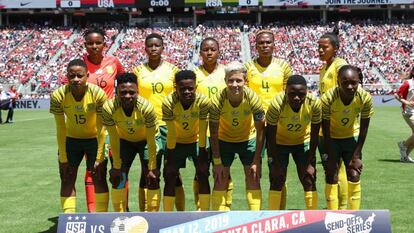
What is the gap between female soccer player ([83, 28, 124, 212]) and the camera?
710 cm

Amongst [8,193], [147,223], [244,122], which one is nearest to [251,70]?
[244,122]

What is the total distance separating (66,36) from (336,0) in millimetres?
27550

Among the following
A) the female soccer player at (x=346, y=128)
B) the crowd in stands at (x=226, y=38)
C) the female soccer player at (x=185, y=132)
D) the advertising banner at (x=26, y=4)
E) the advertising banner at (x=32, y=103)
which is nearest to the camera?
the female soccer player at (x=185, y=132)

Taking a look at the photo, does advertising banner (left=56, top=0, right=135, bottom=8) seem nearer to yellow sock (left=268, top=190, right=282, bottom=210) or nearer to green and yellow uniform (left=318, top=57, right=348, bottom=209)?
green and yellow uniform (left=318, top=57, right=348, bottom=209)

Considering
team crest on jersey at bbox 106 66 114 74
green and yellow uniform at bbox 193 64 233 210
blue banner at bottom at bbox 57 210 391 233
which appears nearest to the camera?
blue banner at bottom at bbox 57 210 391 233

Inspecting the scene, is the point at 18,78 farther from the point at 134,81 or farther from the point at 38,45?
the point at 134,81

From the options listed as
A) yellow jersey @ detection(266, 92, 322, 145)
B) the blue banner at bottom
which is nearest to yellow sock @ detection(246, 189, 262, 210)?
yellow jersey @ detection(266, 92, 322, 145)

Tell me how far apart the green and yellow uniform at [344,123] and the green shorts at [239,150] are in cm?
97

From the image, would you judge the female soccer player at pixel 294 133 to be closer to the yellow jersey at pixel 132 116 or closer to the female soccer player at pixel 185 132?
the female soccer player at pixel 185 132

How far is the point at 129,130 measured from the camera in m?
6.49

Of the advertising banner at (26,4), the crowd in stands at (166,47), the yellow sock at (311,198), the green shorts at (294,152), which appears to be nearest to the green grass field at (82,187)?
the yellow sock at (311,198)

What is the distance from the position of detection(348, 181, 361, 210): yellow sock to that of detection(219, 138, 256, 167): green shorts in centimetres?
124

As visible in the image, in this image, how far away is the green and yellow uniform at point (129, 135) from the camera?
20.7 ft

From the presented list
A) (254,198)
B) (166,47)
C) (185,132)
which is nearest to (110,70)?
(185,132)
